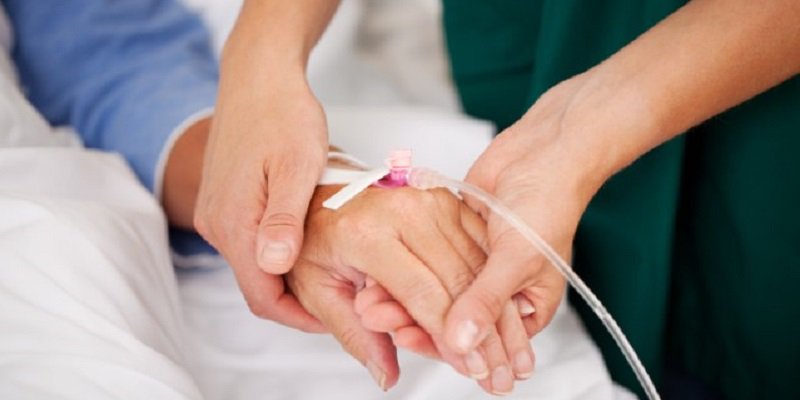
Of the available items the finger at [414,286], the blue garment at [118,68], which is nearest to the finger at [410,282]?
the finger at [414,286]

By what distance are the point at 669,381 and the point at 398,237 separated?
474 millimetres

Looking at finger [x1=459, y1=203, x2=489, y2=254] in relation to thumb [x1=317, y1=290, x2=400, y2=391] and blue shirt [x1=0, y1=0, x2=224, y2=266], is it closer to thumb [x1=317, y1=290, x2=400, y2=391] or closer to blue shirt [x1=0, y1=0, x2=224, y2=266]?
thumb [x1=317, y1=290, x2=400, y2=391]

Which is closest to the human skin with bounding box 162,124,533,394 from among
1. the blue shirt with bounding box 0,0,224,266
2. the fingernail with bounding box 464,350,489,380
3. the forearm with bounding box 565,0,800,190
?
the fingernail with bounding box 464,350,489,380

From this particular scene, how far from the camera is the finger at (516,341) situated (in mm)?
615

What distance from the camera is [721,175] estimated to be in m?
0.82

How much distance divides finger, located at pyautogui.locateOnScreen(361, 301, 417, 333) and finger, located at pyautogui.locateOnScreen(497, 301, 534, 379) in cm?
7

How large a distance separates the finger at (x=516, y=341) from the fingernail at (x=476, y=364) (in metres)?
0.03

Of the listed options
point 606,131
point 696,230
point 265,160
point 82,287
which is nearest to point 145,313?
point 82,287

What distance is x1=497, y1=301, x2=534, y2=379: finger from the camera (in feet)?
2.02

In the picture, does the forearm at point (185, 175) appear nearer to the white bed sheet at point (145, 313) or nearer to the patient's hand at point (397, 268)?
the white bed sheet at point (145, 313)

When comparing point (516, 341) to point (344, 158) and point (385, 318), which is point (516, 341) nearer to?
point (385, 318)

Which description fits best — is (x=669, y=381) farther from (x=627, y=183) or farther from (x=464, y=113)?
(x=464, y=113)

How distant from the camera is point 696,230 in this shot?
875mm

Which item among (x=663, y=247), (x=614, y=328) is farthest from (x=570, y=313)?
(x=614, y=328)
